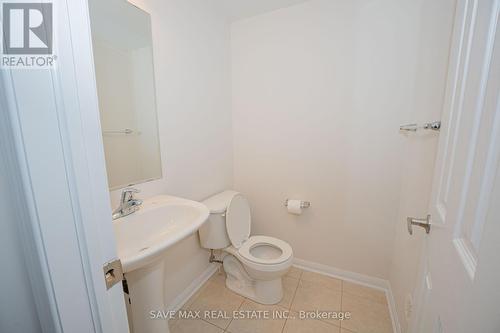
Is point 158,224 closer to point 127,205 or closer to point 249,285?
point 127,205

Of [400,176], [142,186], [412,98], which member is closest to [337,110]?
[412,98]

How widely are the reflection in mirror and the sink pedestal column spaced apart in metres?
0.47

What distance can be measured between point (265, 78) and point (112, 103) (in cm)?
122

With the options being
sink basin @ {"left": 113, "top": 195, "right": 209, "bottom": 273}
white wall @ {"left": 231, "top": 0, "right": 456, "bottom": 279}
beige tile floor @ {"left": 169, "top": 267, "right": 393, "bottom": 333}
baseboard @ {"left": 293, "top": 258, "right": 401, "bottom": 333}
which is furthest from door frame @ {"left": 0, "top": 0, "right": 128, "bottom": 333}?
baseboard @ {"left": 293, "top": 258, "right": 401, "bottom": 333}

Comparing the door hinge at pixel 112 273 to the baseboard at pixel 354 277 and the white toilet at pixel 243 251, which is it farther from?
the baseboard at pixel 354 277

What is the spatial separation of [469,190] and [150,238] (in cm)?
125

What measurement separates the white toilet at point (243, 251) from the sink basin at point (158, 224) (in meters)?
0.38

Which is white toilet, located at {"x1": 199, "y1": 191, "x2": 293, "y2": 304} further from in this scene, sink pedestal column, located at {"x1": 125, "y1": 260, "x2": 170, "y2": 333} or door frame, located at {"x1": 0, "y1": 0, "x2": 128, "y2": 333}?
door frame, located at {"x1": 0, "y1": 0, "x2": 128, "y2": 333}

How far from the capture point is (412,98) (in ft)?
4.36

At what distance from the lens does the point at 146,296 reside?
0.99m

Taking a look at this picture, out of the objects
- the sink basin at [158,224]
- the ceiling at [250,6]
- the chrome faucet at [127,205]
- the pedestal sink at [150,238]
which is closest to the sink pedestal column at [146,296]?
the pedestal sink at [150,238]

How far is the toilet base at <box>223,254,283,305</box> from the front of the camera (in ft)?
4.91

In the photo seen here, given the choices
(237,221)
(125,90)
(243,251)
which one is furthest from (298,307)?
(125,90)

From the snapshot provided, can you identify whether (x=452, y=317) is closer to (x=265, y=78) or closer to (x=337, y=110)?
(x=337, y=110)
